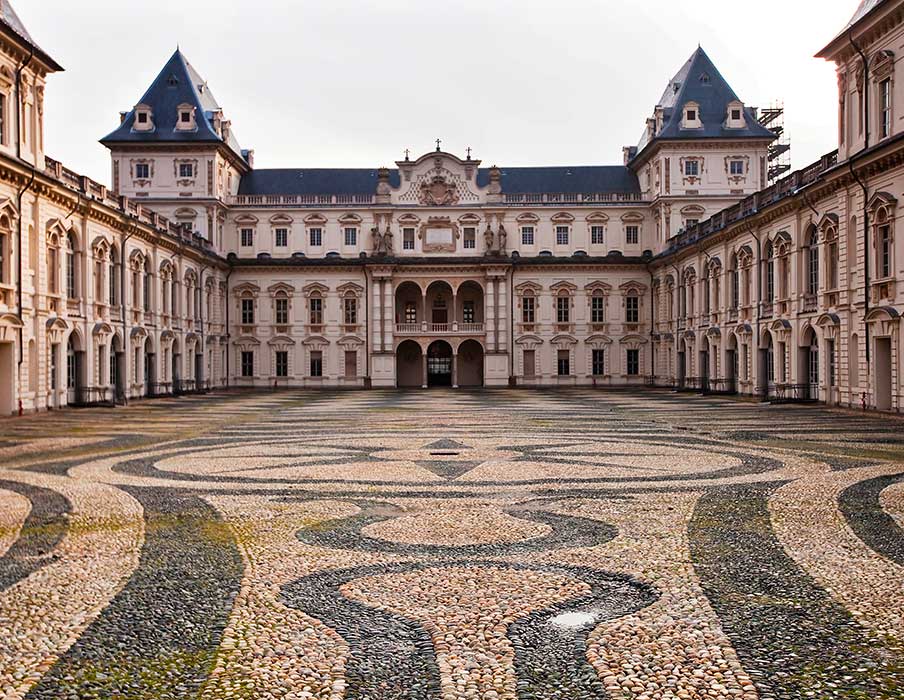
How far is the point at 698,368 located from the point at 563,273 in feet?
50.2

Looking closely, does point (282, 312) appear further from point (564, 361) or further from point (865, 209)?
point (865, 209)

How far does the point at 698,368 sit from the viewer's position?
53.2 metres

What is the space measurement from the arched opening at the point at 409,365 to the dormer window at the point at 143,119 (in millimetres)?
23877

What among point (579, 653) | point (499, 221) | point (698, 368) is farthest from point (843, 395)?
point (499, 221)

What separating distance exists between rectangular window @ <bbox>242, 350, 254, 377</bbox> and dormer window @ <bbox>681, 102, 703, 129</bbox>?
35.2m

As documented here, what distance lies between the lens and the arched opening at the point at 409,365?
67.6 metres

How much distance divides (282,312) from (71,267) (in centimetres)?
2724

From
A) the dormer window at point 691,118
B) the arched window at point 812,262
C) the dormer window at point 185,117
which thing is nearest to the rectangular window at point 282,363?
the dormer window at point 185,117

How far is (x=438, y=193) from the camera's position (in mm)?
65000

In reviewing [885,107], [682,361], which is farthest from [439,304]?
[885,107]

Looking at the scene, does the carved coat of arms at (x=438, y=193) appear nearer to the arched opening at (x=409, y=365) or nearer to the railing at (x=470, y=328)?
the railing at (x=470, y=328)

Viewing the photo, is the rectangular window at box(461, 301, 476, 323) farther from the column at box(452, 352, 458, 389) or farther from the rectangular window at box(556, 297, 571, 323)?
the rectangular window at box(556, 297, 571, 323)

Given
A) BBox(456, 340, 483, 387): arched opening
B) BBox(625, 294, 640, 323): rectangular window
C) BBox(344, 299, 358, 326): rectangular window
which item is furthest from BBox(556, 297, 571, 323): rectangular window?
BBox(344, 299, 358, 326): rectangular window

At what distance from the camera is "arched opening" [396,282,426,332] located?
2655 inches
